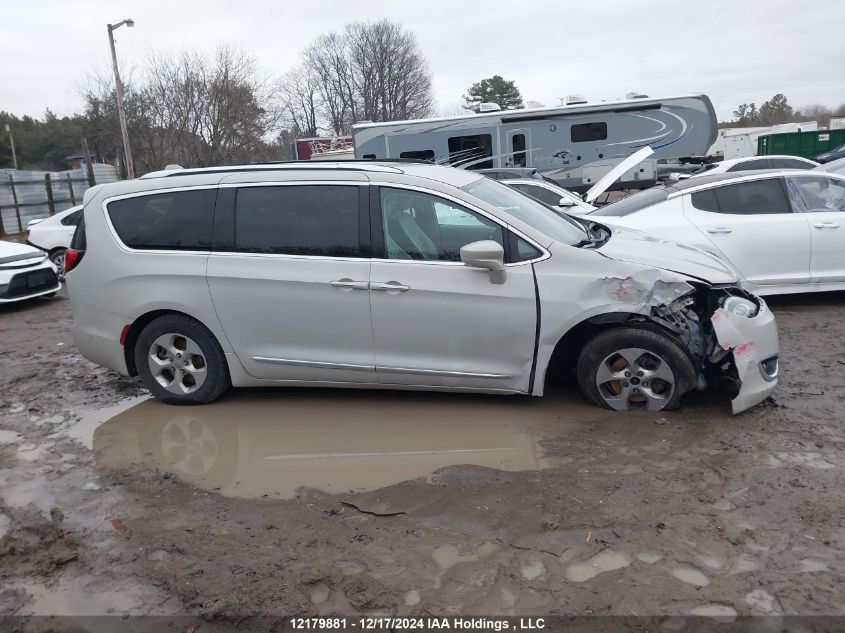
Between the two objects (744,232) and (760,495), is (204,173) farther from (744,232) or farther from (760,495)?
(744,232)

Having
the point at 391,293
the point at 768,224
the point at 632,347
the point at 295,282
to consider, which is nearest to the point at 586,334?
the point at 632,347

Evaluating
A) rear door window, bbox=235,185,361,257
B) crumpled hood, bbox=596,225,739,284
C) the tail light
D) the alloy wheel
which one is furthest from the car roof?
the alloy wheel

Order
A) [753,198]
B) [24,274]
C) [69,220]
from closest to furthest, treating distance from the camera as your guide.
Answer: [753,198] < [24,274] < [69,220]

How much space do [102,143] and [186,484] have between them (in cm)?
3574

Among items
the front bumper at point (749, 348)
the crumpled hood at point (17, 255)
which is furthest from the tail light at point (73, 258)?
the crumpled hood at point (17, 255)

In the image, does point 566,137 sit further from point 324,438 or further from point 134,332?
point 324,438

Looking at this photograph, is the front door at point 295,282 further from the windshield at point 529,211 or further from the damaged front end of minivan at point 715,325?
the damaged front end of minivan at point 715,325

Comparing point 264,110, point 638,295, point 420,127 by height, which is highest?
point 264,110

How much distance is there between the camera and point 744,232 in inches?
289

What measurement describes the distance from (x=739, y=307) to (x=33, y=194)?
2272cm

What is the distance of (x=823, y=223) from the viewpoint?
23.8ft

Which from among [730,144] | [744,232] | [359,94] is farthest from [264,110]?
[744,232]

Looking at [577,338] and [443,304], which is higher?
[443,304]

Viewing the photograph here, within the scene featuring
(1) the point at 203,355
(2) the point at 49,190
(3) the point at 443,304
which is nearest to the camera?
(3) the point at 443,304
